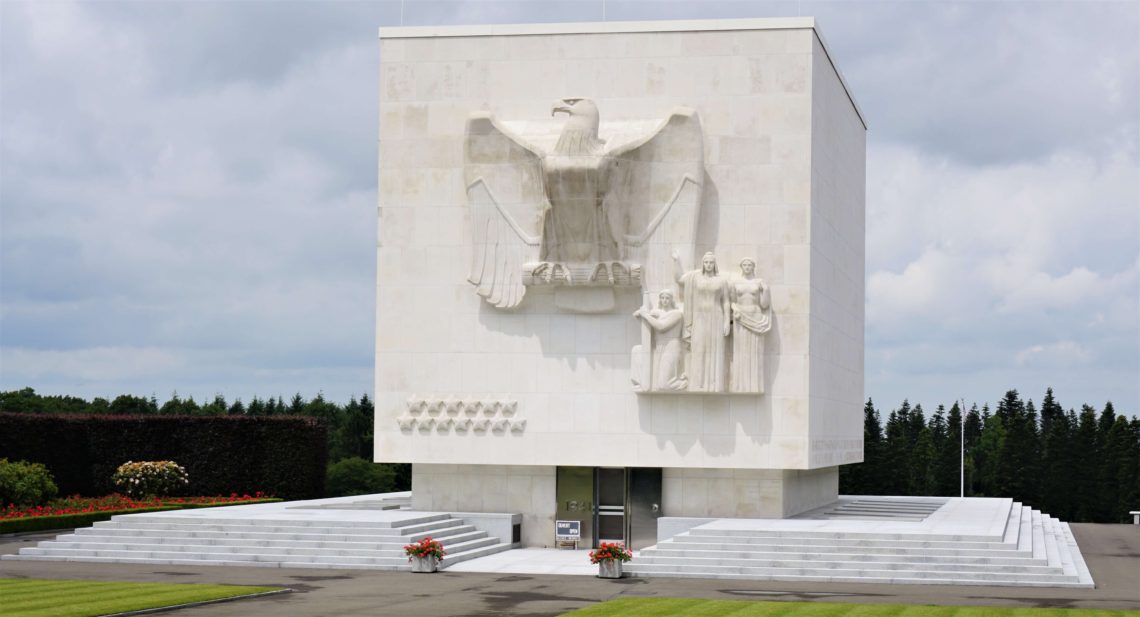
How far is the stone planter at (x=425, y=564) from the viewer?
2722 centimetres

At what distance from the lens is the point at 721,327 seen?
31062 mm

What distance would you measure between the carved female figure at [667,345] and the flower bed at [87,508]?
→ 15.7 metres

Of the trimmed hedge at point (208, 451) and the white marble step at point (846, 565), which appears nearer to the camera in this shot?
the white marble step at point (846, 565)

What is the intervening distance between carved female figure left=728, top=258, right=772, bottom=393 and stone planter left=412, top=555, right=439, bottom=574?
26.3 ft

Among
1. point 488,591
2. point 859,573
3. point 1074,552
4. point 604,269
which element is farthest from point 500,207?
point 1074,552

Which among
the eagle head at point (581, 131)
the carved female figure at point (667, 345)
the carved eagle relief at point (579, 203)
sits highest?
the eagle head at point (581, 131)

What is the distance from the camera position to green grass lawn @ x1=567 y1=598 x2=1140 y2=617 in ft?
67.3

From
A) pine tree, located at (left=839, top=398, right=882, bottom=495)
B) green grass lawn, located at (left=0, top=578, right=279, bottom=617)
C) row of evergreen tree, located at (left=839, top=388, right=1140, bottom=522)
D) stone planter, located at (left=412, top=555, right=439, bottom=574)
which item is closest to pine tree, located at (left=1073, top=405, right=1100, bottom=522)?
row of evergreen tree, located at (left=839, top=388, right=1140, bottom=522)

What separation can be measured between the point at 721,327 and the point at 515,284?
489 centimetres

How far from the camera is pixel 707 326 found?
102 feet

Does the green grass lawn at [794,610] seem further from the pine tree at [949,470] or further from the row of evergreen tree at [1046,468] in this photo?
the pine tree at [949,470]

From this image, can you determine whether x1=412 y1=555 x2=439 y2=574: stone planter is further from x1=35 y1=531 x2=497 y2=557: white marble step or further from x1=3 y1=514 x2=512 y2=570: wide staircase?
x1=35 y1=531 x2=497 y2=557: white marble step

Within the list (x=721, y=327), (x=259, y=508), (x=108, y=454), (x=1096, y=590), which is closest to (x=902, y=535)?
(x=1096, y=590)

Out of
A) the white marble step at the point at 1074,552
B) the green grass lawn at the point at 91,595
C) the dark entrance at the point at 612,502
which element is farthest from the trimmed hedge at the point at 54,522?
the white marble step at the point at 1074,552
